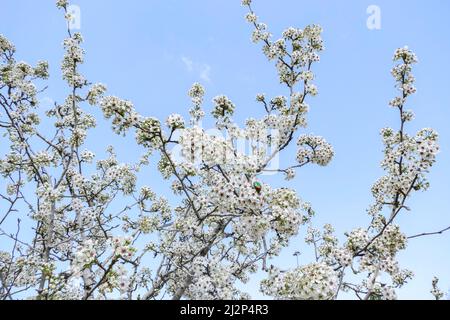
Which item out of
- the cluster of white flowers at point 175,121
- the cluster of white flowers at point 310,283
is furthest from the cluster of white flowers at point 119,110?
the cluster of white flowers at point 310,283

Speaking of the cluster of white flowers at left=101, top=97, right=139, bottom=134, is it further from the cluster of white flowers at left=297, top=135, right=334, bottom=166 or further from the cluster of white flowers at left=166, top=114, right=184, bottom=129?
the cluster of white flowers at left=297, top=135, right=334, bottom=166

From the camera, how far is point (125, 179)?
14.8 m

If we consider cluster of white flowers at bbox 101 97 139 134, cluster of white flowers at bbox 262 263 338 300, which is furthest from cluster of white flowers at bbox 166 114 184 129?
cluster of white flowers at bbox 262 263 338 300

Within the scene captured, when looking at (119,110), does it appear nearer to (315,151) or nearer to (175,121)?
(175,121)

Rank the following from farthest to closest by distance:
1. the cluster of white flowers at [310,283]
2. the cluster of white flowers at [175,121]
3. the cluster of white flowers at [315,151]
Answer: the cluster of white flowers at [315,151] → the cluster of white flowers at [175,121] → the cluster of white flowers at [310,283]

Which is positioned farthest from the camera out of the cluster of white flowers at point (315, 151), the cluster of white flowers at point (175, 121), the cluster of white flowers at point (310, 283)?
the cluster of white flowers at point (315, 151)

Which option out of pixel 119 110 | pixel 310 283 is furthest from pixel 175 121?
pixel 310 283

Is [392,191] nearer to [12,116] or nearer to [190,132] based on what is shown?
[190,132]

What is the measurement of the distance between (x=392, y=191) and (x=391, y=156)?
1.09m

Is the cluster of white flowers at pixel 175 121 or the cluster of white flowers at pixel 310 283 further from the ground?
the cluster of white flowers at pixel 175 121

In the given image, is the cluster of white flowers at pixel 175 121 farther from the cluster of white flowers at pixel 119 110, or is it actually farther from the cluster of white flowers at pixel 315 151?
the cluster of white flowers at pixel 315 151
